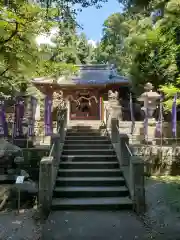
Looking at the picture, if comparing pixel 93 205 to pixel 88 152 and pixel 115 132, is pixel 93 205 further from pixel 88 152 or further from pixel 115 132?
pixel 115 132

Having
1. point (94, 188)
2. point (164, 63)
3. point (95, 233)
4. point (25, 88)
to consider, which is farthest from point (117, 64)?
point (95, 233)

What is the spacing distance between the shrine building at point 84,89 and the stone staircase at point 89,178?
7555 mm

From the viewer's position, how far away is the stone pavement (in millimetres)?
5516

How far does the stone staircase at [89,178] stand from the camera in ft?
23.6

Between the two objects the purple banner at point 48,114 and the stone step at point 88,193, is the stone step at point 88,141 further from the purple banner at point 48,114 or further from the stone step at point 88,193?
the stone step at point 88,193

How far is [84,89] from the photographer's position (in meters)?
19.0

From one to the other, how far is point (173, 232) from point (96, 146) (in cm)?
500

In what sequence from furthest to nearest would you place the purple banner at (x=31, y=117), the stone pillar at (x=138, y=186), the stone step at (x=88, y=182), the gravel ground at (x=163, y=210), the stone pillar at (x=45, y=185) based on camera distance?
the purple banner at (x=31, y=117) < the stone step at (x=88, y=182) < the stone pillar at (x=138, y=186) < the stone pillar at (x=45, y=185) < the gravel ground at (x=163, y=210)

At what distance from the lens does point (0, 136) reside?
39.6 feet

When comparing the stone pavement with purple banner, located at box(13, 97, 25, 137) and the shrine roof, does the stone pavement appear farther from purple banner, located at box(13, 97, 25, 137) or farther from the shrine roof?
the shrine roof

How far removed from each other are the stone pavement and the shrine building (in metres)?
11.8

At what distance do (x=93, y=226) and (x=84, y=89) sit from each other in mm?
13774

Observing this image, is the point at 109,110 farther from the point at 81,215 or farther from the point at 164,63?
the point at 81,215

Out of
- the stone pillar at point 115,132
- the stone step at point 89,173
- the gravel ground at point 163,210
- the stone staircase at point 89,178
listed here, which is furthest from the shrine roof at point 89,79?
the stone step at point 89,173
